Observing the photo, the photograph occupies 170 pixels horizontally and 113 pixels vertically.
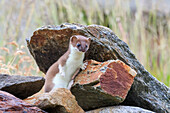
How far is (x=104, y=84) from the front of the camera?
236cm

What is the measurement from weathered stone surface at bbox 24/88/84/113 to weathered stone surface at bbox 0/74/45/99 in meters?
0.15

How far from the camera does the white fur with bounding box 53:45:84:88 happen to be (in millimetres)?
2844

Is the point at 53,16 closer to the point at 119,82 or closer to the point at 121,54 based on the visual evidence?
the point at 121,54

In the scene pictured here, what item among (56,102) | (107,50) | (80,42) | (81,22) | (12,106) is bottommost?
(56,102)

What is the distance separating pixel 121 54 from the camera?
2803 millimetres

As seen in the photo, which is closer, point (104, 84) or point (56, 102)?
point (56, 102)

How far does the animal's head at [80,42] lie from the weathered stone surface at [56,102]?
0.53 m

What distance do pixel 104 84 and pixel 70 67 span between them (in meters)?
0.65

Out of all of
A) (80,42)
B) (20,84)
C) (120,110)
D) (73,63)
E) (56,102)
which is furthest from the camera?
(73,63)

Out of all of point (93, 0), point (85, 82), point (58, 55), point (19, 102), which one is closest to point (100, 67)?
point (85, 82)

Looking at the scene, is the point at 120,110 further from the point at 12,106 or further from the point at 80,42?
the point at 12,106

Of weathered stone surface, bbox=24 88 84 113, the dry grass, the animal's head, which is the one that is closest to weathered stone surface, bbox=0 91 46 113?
weathered stone surface, bbox=24 88 84 113

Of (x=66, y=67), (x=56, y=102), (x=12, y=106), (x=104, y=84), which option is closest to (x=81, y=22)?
(x=66, y=67)

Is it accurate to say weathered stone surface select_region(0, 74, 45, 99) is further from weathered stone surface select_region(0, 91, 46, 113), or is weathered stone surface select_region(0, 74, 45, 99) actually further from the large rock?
the large rock
